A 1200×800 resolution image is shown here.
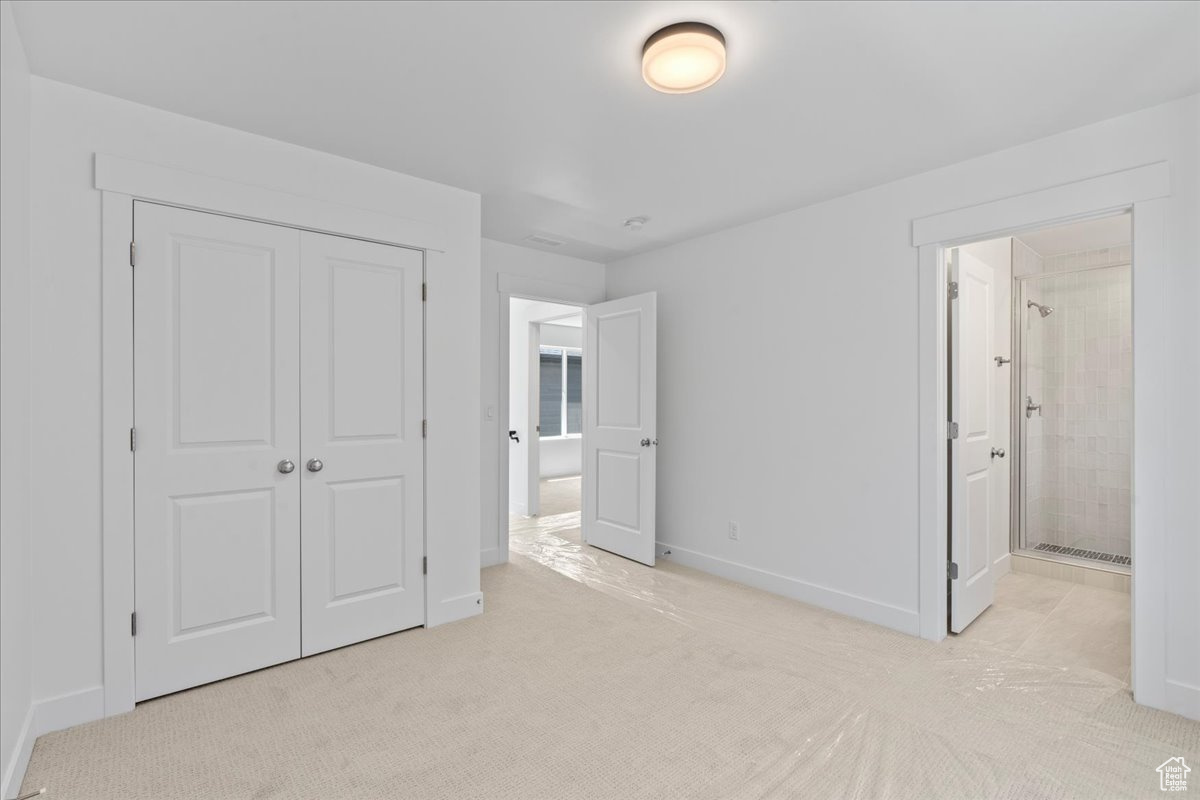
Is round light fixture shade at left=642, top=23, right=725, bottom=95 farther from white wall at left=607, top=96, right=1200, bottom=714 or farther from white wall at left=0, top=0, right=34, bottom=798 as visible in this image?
white wall at left=0, top=0, right=34, bottom=798

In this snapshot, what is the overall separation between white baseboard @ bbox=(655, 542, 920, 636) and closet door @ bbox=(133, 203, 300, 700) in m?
2.61

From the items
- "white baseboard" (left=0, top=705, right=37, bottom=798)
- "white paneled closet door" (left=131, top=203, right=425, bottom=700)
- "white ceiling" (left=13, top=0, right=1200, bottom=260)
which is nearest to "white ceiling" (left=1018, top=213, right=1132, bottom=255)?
"white ceiling" (left=13, top=0, right=1200, bottom=260)

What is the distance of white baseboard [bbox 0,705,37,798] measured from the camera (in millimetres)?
1669

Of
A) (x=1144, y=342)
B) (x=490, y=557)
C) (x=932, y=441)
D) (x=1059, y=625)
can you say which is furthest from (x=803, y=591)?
(x=490, y=557)

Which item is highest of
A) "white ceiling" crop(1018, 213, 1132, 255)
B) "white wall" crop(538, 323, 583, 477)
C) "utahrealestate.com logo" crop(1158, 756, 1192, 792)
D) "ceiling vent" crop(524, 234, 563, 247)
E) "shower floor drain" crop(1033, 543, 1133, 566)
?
"ceiling vent" crop(524, 234, 563, 247)

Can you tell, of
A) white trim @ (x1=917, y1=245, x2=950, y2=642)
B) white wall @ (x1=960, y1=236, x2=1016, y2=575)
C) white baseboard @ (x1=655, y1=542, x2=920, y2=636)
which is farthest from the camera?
white wall @ (x1=960, y1=236, x2=1016, y2=575)

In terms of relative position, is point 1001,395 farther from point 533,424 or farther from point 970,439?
point 533,424

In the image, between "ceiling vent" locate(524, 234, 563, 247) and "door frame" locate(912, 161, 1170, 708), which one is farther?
"ceiling vent" locate(524, 234, 563, 247)

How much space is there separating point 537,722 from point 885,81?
273 centimetres

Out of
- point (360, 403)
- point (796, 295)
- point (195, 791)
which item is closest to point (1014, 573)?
point (796, 295)

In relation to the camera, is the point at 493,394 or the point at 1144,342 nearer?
the point at 1144,342

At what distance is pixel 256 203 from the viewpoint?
252 cm

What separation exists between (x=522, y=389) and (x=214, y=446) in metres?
3.90

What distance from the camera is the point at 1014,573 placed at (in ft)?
13.2
